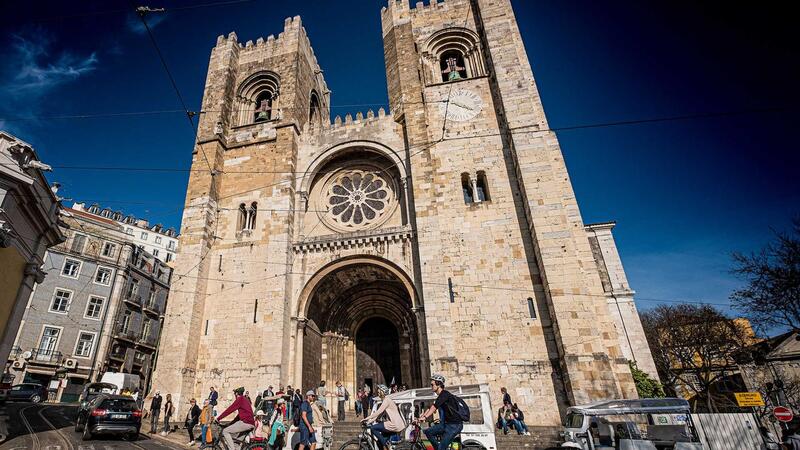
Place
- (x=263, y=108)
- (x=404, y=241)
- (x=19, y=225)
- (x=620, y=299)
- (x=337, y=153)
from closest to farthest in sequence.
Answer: (x=19, y=225) → (x=404, y=241) → (x=337, y=153) → (x=620, y=299) → (x=263, y=108)

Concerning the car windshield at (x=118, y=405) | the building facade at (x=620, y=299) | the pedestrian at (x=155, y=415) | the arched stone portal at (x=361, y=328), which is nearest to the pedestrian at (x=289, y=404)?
Answer: the arched stone portal at (x=361, y=328)

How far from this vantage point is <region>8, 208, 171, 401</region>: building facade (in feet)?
70.8

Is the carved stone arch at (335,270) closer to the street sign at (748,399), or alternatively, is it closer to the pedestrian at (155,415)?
the pedestrian at (155,415)

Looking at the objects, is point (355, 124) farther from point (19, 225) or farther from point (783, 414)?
point (783, 414)

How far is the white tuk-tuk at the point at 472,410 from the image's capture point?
23.7ft

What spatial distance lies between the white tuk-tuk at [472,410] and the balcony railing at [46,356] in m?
24.8

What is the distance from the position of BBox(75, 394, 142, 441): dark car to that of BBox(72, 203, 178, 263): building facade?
3850cm

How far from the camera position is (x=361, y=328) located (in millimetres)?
17094

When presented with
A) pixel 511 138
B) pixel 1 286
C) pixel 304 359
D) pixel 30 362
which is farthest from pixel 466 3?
pixel 30 362

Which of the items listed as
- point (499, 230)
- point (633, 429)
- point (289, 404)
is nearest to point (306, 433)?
Answer: point (289, 404)

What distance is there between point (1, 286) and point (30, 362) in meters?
17.7

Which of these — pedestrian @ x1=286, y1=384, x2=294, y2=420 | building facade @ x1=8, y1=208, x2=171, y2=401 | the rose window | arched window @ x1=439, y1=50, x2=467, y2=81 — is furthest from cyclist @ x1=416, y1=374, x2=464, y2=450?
building facade @ x1=8, y1=208, x2=171, y2=401

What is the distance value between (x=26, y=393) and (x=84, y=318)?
20.7 feet

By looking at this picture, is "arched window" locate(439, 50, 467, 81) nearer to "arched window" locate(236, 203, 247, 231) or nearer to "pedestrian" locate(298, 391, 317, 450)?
"arched window" locate(236, 203, 247, 231)
